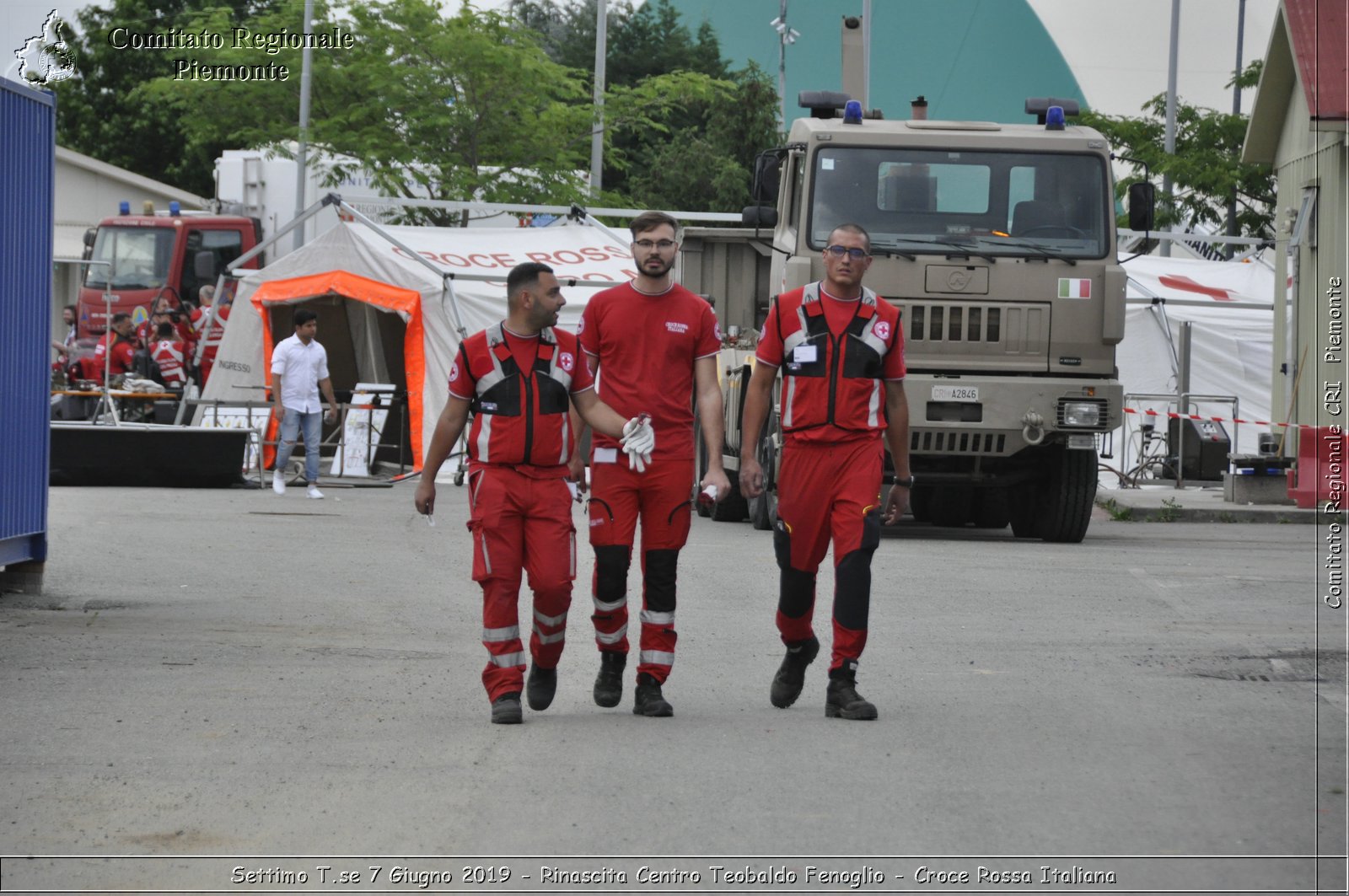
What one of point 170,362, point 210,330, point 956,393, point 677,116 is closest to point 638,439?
point 956,393

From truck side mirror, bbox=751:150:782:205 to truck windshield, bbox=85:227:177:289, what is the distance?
18.9 m

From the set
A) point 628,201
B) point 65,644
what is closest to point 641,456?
point 65,644

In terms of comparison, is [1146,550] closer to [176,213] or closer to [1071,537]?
[1071,537]

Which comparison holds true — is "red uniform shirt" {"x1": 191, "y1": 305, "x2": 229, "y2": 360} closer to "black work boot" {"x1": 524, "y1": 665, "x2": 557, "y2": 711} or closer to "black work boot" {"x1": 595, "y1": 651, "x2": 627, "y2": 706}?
"black work boot" {"x1": 595, "y1": 651, "x2": 627, "y2": 706}

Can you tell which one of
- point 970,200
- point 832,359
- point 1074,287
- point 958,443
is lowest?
point 958,443

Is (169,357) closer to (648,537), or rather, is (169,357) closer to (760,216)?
(760,216)

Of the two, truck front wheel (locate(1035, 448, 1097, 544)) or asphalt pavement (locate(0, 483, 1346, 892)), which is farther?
truck front wheel (locate(1035, 448, 1097, 544))

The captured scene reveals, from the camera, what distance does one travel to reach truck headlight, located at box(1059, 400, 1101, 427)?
1506 centimetres

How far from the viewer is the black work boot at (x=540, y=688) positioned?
743 cm

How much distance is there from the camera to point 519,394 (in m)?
7.27

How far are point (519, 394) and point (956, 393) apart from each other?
828 cm

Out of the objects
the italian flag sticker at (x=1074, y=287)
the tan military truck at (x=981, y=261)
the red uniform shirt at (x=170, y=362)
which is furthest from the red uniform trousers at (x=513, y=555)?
the red uniform shirt at (x=170, y=362)

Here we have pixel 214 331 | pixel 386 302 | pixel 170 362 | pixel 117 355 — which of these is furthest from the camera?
pixel 214 331

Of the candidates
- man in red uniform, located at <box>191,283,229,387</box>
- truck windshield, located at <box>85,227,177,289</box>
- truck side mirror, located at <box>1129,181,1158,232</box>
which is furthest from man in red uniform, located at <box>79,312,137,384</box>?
truck side mirror, located at <box>1129,181,1158,232</box>
